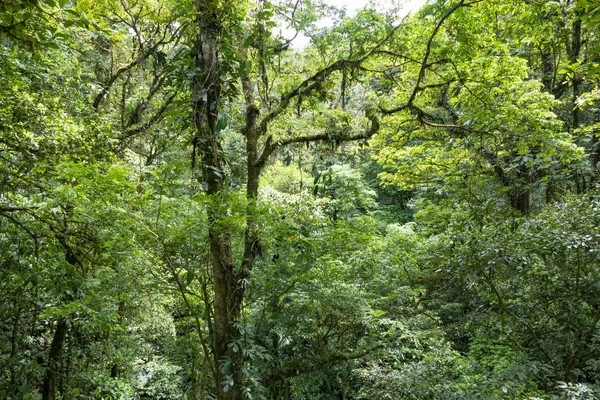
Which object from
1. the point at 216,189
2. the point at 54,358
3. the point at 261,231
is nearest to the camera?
the point at 216,189

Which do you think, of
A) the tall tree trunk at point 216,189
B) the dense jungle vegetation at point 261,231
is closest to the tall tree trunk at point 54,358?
the dense jungle vegetation at point 261,231

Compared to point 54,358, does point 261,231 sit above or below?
above

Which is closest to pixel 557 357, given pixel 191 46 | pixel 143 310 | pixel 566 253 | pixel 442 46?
pixel 566 253

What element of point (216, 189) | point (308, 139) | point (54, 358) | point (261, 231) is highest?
point (308, 139)

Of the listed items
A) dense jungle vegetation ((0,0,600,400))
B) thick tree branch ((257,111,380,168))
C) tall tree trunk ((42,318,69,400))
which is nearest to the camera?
dense jungle vegetation ((0,0,600,400))

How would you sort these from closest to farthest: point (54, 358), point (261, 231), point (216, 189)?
point (216, 189)
point (261, 231)
point (54, 358)

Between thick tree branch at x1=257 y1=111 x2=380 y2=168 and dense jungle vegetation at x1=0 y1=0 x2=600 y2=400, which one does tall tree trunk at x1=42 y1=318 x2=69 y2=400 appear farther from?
thick tree branch at x1=257 y1=111 x2=380 y2=168

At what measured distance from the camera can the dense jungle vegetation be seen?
2.77 m

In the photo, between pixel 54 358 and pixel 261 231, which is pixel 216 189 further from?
pixel 54 358

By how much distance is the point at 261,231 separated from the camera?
315cm

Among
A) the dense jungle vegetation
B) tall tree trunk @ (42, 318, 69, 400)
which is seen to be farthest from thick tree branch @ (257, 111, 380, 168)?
tall tree trunk @ (42, 318, 69, 400)

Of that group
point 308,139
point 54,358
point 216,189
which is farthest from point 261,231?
point 54,358

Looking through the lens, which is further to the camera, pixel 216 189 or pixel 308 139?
pixel 308 139

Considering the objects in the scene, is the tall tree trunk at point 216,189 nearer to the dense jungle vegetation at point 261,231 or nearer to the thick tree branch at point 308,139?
the dense jungle vegetation at point 261,231
